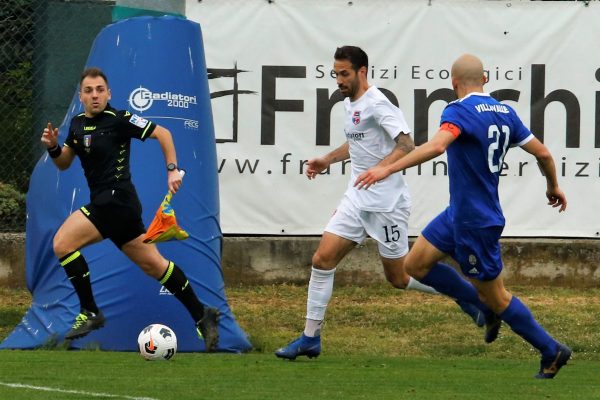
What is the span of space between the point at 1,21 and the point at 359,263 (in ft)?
14.0

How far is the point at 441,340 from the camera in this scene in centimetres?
1248

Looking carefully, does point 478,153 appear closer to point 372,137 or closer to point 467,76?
point 467,76

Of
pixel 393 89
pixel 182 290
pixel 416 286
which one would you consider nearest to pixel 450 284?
pixel 416 286

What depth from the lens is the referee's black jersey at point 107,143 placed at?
32.9ft

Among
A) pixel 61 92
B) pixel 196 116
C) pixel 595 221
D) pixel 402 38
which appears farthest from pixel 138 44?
pixel 595 221

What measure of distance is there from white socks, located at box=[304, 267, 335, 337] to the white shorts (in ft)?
1.01

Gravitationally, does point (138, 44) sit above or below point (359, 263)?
above

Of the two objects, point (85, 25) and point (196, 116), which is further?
point (85, 25)

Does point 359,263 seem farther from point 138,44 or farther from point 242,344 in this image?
point 138,44

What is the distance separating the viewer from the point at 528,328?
8492mm

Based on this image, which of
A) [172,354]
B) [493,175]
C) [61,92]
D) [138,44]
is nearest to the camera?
Result: [493,175]

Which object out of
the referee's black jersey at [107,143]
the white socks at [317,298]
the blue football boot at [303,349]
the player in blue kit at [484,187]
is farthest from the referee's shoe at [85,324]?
the player in blue kit at [484,187]

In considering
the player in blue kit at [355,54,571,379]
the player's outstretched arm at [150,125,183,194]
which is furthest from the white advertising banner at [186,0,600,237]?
the player in blue kit at [355,54,571,379]

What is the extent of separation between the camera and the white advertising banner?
46.2 ft
